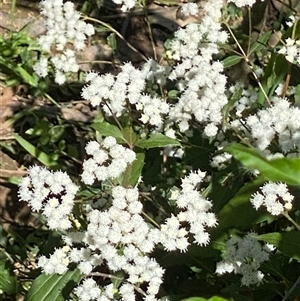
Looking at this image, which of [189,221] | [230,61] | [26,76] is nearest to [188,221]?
[189,221]


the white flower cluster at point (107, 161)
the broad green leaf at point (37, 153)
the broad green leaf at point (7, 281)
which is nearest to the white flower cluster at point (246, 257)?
the white flower cluster at point (107, 161)

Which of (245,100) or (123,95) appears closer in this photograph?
(123,95)

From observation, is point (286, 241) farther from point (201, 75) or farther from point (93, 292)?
point (201, 75)

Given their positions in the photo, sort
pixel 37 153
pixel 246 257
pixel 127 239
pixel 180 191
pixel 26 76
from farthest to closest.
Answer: pixel 26 76, pixel 37 153, pixel 180 191, pixel 246 257, pixel 127 239

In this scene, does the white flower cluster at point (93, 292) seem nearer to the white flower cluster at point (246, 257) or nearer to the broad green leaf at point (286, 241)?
the white flower cluster at point (246, 257)

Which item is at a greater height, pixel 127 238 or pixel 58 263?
pixel 127 238

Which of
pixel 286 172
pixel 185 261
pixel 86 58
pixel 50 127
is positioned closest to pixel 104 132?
pixel 185 261

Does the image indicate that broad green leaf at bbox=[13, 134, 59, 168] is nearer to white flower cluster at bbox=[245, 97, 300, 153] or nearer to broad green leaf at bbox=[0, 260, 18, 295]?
broad green leaf at bbox=[0, 260, 18, 295]
